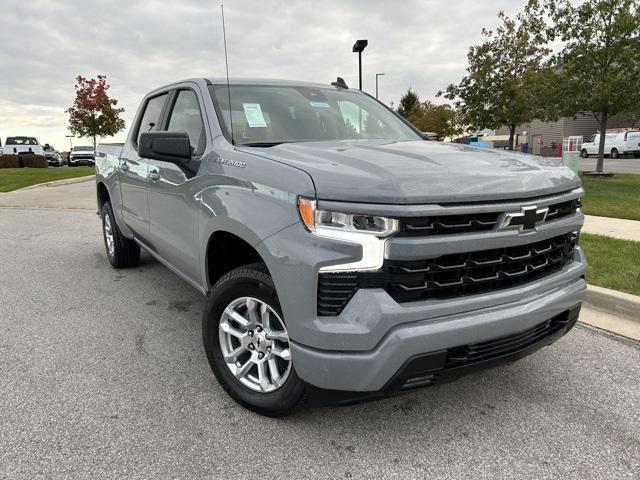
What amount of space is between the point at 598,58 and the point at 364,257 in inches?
632

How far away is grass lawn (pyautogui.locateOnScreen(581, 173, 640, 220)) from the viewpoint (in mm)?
8914

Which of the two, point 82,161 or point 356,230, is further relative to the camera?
point 82,161

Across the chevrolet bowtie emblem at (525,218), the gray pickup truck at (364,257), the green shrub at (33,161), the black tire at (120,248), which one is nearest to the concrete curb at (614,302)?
the gray pickup truck at (364,257)

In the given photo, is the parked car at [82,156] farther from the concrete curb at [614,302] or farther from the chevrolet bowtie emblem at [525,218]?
the chevrolet bowtie emblem at [525,218]

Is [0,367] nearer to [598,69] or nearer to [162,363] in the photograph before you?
[162,363]

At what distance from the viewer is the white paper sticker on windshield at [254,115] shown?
3.48 m

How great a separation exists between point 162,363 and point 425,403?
1761 mm

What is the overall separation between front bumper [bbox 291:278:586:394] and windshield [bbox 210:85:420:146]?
1533mm

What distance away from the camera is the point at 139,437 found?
2.66 meters

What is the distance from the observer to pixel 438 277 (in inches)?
92.7

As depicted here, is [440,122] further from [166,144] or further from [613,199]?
[166,144]

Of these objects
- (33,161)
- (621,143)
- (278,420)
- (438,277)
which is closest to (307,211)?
(438,277)

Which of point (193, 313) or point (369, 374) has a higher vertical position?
point (369, 374)

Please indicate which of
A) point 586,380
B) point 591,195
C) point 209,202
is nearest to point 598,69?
point 591,195
